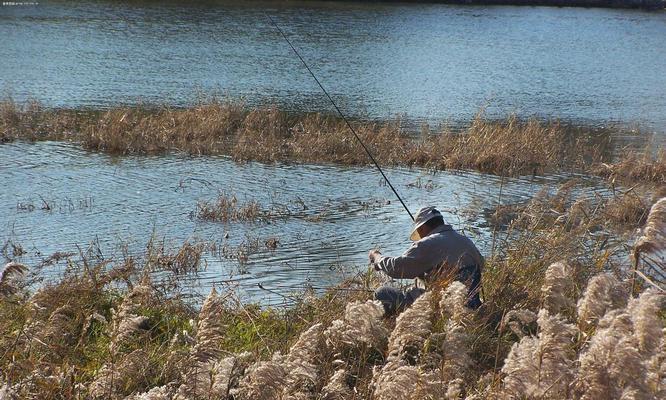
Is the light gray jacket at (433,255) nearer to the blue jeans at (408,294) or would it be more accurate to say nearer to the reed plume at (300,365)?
the blue jeans at (408,294)

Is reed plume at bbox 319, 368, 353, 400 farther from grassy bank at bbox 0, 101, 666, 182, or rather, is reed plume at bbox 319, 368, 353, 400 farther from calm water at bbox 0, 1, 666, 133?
calm water at bbox 0, 1, 666, 133

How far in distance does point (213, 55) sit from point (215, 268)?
1977 cm

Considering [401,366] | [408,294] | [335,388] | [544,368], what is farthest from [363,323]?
[408,294]

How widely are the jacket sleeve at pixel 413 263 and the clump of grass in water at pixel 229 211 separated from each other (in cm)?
497

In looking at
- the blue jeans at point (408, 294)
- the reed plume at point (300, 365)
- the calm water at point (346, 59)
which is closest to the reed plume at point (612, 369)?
the reed plume at point (300, 365)

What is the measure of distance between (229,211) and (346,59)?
18.3 meters

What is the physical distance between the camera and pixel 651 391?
2.75 m

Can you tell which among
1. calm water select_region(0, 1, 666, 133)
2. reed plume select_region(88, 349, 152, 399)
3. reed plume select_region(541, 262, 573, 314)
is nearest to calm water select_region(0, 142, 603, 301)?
reed plume select_region(88, 349, 152, 399)

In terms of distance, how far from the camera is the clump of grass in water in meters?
10.7

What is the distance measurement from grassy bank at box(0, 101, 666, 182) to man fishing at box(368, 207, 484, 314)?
7.87 m

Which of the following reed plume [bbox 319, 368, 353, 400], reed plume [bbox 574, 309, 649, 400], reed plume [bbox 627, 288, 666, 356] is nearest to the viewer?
reed plume [bbox 574, 309, 649, 400]

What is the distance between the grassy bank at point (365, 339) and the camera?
9.52 feet

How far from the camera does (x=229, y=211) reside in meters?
10.9

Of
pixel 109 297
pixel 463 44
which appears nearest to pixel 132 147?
pixel 109 297
